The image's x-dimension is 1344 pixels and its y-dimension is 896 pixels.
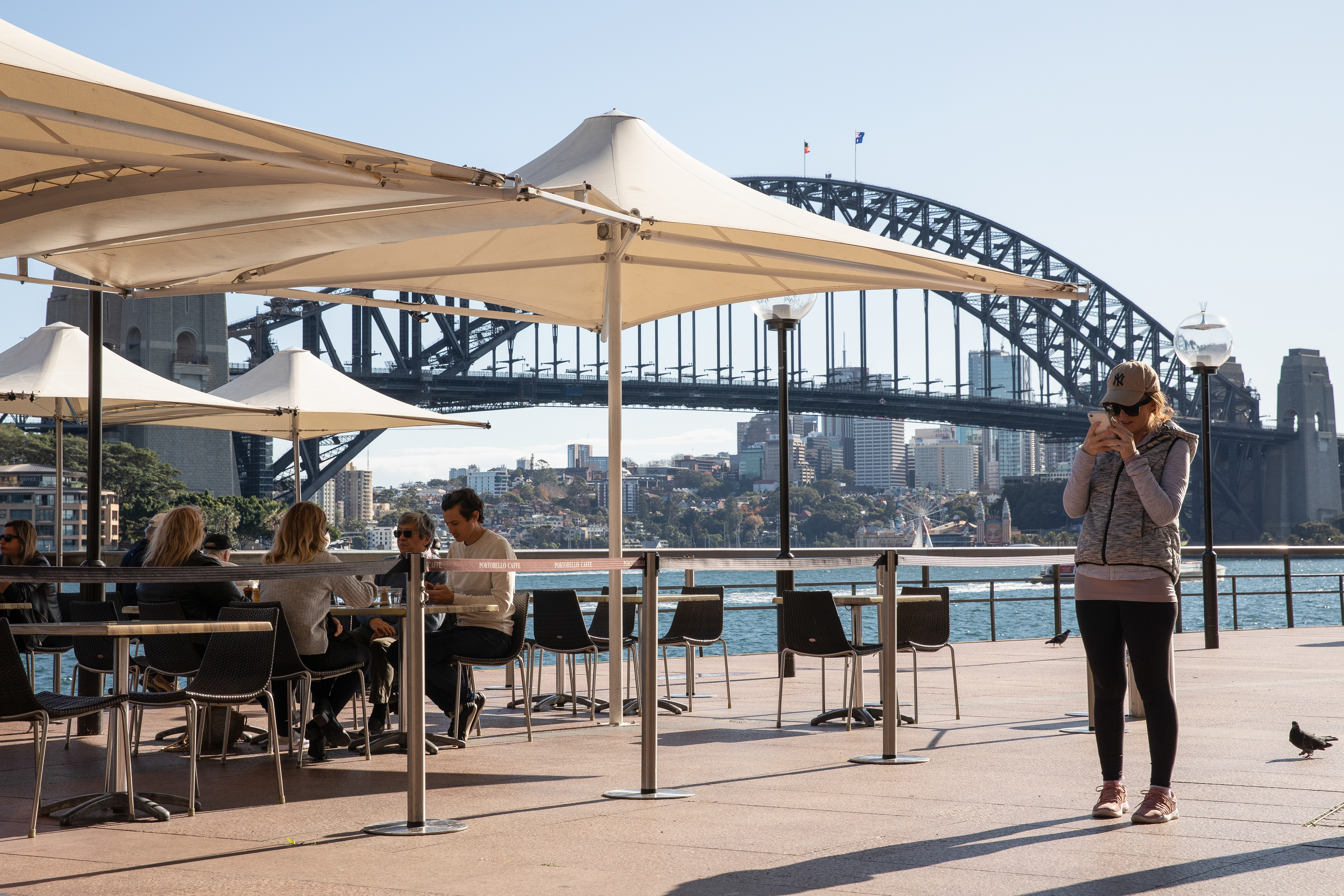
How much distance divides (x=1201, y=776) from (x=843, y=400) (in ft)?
110

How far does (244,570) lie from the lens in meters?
2.77

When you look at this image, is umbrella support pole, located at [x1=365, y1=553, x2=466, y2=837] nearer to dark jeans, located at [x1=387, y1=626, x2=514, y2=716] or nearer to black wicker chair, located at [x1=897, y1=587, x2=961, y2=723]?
dark jeans, located at [x1=387, y1=626, x2=514, y2=716]

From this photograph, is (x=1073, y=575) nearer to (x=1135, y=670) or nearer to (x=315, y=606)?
(x=1135, y=670)

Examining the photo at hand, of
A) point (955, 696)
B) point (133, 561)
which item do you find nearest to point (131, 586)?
point (133, 561)

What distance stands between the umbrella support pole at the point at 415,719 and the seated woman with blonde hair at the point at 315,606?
109 centimetres

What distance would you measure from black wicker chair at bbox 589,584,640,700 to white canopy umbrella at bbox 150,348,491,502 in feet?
7.41

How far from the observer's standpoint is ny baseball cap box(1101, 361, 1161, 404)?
2.95 m

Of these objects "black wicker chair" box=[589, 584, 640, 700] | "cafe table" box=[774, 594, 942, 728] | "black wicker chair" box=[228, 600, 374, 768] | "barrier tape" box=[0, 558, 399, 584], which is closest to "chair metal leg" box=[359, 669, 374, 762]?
"black wicker chair" box=[228, 600, 374, 768]

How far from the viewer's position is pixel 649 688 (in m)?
3.22

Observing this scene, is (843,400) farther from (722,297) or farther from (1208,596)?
(722,297)

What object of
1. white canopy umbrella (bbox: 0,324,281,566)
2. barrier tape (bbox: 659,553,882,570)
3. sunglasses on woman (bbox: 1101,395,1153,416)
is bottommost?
barrier tape (bbox: 659,553,882,570)

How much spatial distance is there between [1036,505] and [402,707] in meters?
45.8

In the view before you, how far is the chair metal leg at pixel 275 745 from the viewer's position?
3154mm

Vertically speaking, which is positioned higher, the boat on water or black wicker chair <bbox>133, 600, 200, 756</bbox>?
black wicker chair <bbox>133, 600, 200, 756</bbox>
